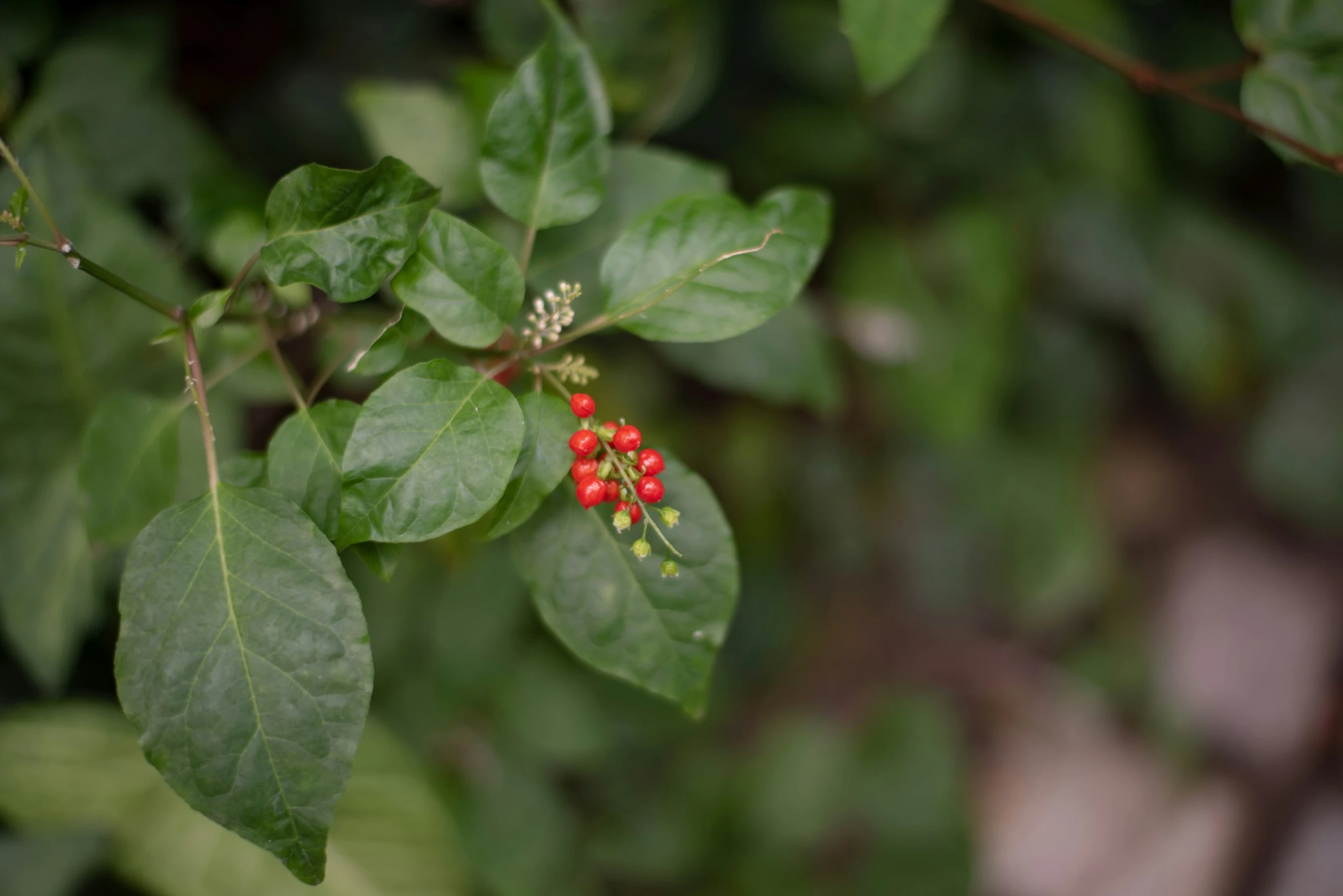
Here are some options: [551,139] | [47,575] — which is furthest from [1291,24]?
[47,575]

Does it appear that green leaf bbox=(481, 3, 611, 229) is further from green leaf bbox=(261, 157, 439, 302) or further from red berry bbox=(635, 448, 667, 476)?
red berry bbox=(635, 448, 667, 476)

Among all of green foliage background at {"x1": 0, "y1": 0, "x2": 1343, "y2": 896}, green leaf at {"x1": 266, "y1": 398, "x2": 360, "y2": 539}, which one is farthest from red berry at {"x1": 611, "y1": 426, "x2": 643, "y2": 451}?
green leaf at {"x1": 266, "y1": 398, "x2": 360, "y2": 539}

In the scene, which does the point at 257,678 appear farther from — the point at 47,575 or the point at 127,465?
the point at 47,575

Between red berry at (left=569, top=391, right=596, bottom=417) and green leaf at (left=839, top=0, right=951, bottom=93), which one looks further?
green leaf at (left=839, top=0, right=951, bottom=93)

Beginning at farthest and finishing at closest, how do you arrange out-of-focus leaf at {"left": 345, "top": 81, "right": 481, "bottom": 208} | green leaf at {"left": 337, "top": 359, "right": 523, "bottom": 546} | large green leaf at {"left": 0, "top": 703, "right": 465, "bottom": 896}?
1. large green leaf at {"left": 0, "top": 703, "right": 465, "bottom": 896}
2. out-of-focus leaf at {"left": 345, "top": 81, "right": 481, "bottom": 208}
3. green leaf at {"left": 337, "top": 359, "right": 523, "bottom": 546}

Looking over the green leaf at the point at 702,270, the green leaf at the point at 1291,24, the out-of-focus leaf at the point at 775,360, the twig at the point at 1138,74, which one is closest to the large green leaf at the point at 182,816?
the out-of-focus leaf at the point at 775,360

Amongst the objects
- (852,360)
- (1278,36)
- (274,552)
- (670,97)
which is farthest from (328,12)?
(1278,36)

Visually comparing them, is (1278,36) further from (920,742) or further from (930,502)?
(920,742)

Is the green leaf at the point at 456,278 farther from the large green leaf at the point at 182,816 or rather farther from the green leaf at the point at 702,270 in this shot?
the large green leaf at the point at 182,816
